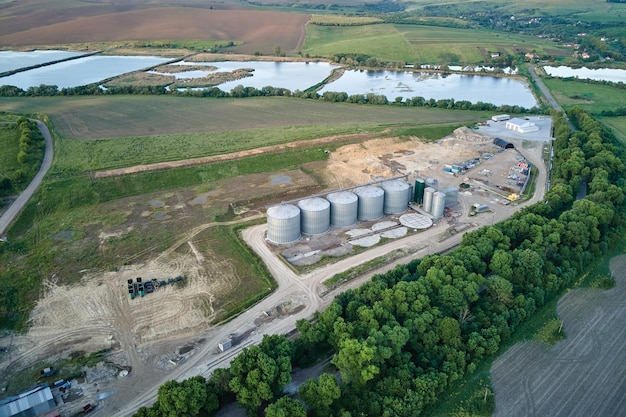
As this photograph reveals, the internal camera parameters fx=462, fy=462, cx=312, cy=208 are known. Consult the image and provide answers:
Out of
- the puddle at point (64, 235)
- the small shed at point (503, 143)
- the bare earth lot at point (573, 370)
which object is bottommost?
the bare earth lot at point (573, 370)

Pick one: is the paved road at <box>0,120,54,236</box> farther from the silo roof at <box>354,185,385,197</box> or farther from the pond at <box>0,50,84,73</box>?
the pond at <box>0,50,84,73</box>

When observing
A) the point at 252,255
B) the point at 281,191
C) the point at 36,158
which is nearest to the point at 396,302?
the point at 252,255

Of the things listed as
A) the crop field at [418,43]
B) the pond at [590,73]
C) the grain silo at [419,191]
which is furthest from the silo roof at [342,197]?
the crop field at [418,43]

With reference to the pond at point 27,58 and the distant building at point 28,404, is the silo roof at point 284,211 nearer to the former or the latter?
the distant building at point 28,404

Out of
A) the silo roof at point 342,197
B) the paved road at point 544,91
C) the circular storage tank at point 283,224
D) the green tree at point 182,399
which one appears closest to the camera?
the green tree at point 182,399

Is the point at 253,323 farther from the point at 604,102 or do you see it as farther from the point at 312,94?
the point at 604,102

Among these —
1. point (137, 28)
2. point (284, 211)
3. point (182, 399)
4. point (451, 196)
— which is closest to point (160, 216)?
point (284, 211)

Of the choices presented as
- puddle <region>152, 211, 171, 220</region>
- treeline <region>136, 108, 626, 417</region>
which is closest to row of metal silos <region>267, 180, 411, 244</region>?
treeline <region>136, 108, 626, 417</region>
